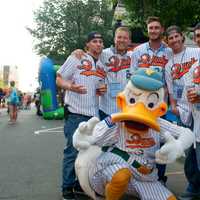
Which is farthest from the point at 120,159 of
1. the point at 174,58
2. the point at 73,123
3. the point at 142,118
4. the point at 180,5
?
the point at 180,5

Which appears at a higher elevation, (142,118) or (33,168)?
(142,118)

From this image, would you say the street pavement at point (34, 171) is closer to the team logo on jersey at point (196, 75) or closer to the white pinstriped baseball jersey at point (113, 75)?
the white pinstriped baseball jersey at point (113, 75)

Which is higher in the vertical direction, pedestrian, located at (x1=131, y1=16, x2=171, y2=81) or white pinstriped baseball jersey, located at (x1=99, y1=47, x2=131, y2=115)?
pedestrian, located at (x1=131, y1=16, x2=171, y2=81)

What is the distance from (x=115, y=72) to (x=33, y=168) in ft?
8.93

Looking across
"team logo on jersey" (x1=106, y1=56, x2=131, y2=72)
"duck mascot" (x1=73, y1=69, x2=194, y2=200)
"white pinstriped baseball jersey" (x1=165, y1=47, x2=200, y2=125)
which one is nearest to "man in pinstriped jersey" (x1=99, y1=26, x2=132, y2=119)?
"team logo on jersey" (x1=106, y1=56, x2=131, y2=72)

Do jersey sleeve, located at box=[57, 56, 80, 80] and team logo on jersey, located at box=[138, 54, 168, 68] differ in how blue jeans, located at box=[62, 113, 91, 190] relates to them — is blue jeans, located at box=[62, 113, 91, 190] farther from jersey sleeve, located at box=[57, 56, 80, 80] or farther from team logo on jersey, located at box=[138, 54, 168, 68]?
team logo on jersey, located at box=[138, 54, 168, 68]

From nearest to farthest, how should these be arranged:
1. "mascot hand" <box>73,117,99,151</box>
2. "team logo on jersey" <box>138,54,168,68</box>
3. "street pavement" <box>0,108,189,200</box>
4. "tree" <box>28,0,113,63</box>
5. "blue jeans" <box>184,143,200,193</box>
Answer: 1. "mascot hand" <box>73,117,99,151</box>
2. "blue jeans" <box>184,143,200,193</box>
3. "team logo on jersey" <box>138,54,168,68</box>
4. "street pavement" <box>0,108,189,200</box>
5. "tree" <box>28,0,113,63</box>

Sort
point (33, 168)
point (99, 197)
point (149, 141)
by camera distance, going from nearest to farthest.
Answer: point (149, 141) → point (99, 197) → point (33, 168)

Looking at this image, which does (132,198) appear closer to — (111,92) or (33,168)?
(111,92)

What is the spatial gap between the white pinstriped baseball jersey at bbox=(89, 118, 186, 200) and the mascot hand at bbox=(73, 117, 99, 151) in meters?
0.06

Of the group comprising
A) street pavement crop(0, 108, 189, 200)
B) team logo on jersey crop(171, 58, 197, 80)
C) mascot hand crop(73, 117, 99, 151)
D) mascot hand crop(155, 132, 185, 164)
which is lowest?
street pavement crop(0, 108, 189, 200)

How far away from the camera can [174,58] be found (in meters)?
5.13

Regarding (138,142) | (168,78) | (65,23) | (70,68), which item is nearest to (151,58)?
(168,78)

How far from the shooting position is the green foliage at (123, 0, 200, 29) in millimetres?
10805
